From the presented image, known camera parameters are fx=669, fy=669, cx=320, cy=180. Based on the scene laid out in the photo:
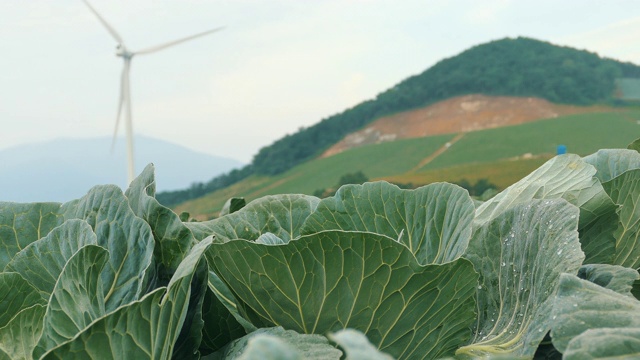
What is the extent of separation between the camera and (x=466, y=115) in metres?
81.1

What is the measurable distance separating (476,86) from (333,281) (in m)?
83.4

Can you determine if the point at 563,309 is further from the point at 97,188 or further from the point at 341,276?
the point at 97,188

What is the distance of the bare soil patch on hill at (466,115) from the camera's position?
79750mm

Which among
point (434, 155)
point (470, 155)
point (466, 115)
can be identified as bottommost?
point (470, 155)

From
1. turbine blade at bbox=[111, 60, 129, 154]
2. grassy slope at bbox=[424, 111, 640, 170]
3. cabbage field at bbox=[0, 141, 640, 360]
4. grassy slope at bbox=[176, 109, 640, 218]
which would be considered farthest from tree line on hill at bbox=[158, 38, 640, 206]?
cabbage field at bbox=[0, 141, 640, 360]

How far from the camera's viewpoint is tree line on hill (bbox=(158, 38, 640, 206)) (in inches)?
3157

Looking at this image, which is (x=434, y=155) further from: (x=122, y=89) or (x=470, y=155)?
(x=122, y=89)

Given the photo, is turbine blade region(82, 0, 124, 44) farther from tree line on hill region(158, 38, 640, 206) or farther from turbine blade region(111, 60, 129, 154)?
tree line on hill region(158, 38, 640, 206)

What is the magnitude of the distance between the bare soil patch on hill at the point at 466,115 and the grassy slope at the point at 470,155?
14.2ft

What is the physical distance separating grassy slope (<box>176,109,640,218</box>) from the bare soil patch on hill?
4320 mm

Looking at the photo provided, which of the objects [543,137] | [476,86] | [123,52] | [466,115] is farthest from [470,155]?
[123,52]

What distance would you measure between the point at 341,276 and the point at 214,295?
0.28 metres

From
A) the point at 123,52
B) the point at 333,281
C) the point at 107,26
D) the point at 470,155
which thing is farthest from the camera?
the point at 470,155

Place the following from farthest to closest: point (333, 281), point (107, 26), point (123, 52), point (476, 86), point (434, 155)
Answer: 1. point (476, 86)
2. point (434, 155)
3. point (123, 52)
4. point (107, 26)
5. point (333, 281)
